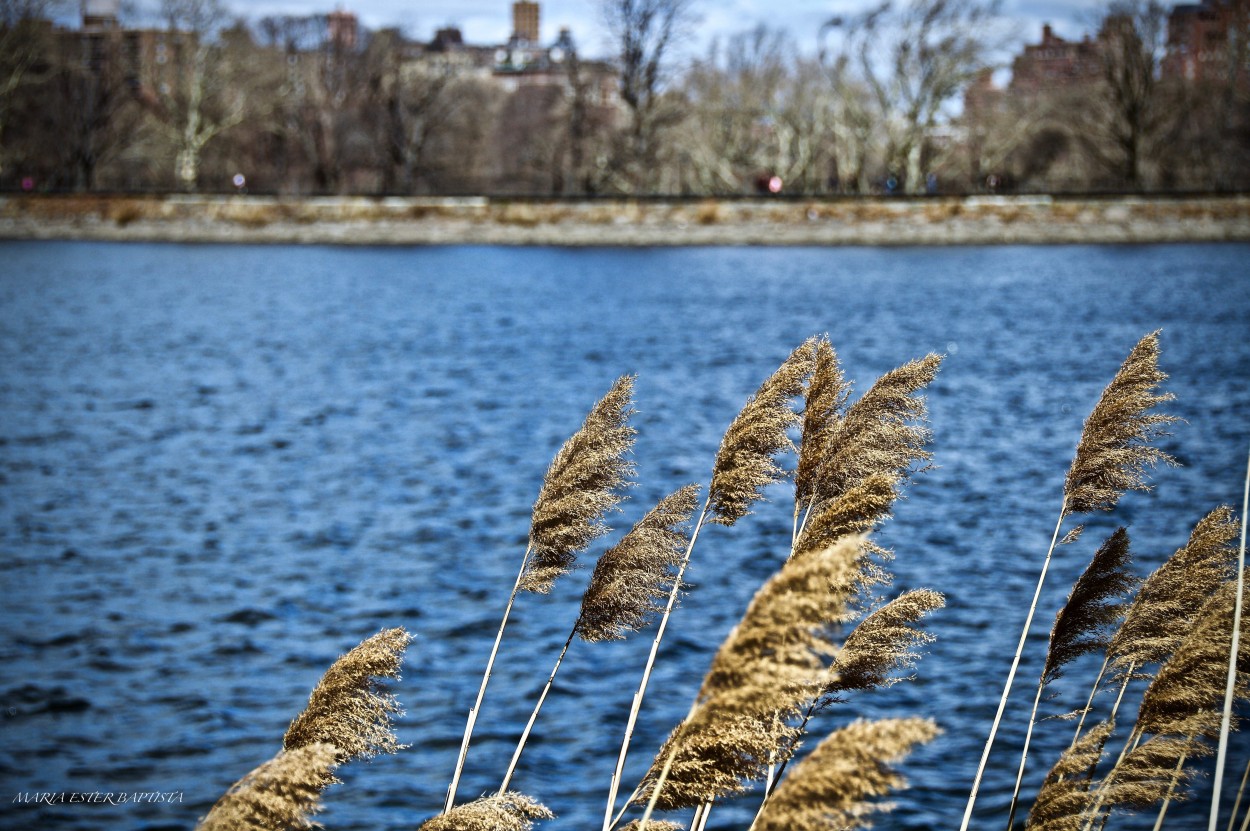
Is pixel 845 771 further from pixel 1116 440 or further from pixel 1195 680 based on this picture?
pixel 1116 440

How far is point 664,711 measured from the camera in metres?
9.89

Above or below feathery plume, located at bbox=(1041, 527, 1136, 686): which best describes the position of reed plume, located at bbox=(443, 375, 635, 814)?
above

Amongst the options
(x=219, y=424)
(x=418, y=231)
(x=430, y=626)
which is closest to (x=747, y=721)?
(x=430, y=626)

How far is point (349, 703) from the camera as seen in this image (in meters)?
3.65

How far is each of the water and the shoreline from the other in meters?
29.9

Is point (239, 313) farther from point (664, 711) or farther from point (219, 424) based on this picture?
point (664, 711)

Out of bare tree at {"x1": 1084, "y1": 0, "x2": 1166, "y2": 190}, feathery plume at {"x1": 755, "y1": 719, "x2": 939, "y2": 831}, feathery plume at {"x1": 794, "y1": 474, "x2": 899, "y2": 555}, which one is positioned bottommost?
feathery plume at {"x1": 755, "y1": 719, "x2": 939, "y2": 831}

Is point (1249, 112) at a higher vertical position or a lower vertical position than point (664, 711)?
higher

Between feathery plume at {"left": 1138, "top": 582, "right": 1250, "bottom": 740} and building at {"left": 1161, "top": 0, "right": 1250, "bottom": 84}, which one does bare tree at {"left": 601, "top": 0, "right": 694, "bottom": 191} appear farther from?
feathery plume at {"left": 1138, "top": 582, "right": 1250, "bottom": 740}

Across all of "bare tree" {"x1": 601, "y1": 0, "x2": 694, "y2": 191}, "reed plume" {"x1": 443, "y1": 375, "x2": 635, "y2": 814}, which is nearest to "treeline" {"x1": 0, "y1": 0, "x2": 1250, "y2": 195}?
"bare tree" {"x1": 601, "y1": 0, "x2": 694, "y2": 191}

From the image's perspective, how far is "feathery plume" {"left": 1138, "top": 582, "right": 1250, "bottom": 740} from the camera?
12.6 ft

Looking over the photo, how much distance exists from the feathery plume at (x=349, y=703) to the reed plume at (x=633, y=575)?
2.66 feet

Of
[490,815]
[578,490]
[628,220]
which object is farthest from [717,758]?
[628,220]

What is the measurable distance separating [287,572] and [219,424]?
10066 millimetres
